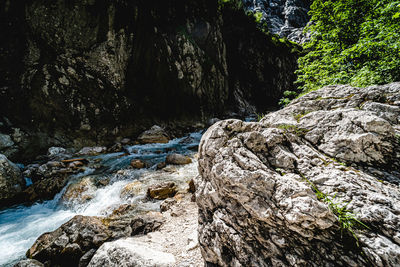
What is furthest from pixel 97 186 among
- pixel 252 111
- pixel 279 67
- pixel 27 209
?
pixel 279 67

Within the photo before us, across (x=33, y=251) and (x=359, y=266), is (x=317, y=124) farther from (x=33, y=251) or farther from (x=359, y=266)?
(x=33, y=251)

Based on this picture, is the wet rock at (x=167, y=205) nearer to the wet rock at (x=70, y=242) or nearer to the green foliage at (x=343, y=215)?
the wet rock at (x=70, y=242)

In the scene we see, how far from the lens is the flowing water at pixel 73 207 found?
170 inches

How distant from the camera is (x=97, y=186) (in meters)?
6.59

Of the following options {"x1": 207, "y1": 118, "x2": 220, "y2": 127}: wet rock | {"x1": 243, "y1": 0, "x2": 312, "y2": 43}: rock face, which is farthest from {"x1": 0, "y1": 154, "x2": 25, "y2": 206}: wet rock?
{"x1": 243, "y1": 0, "x2": 312, "y2": 43}: rock face

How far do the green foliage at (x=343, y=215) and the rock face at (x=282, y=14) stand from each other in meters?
52.2

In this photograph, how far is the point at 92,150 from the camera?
37.2 feet

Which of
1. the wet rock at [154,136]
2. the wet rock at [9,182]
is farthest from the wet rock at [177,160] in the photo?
the wet rock at [9,182]

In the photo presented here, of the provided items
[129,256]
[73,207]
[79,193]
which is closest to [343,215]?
[129,256]

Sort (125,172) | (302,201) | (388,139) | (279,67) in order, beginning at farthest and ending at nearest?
1. (279,67)
2. (125,172)
3. (388,139)
4. (302,201)

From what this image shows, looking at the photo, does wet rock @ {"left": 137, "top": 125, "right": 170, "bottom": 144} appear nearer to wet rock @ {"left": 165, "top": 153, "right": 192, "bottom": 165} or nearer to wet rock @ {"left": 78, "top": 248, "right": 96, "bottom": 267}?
wet rock @ {"left": 165, "top": 153, "right": 192, "bottom": 165}

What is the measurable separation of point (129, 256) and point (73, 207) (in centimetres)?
485

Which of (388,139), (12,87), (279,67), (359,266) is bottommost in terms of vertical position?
(359,266)

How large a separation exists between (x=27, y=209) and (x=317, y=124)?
30.9 feet
